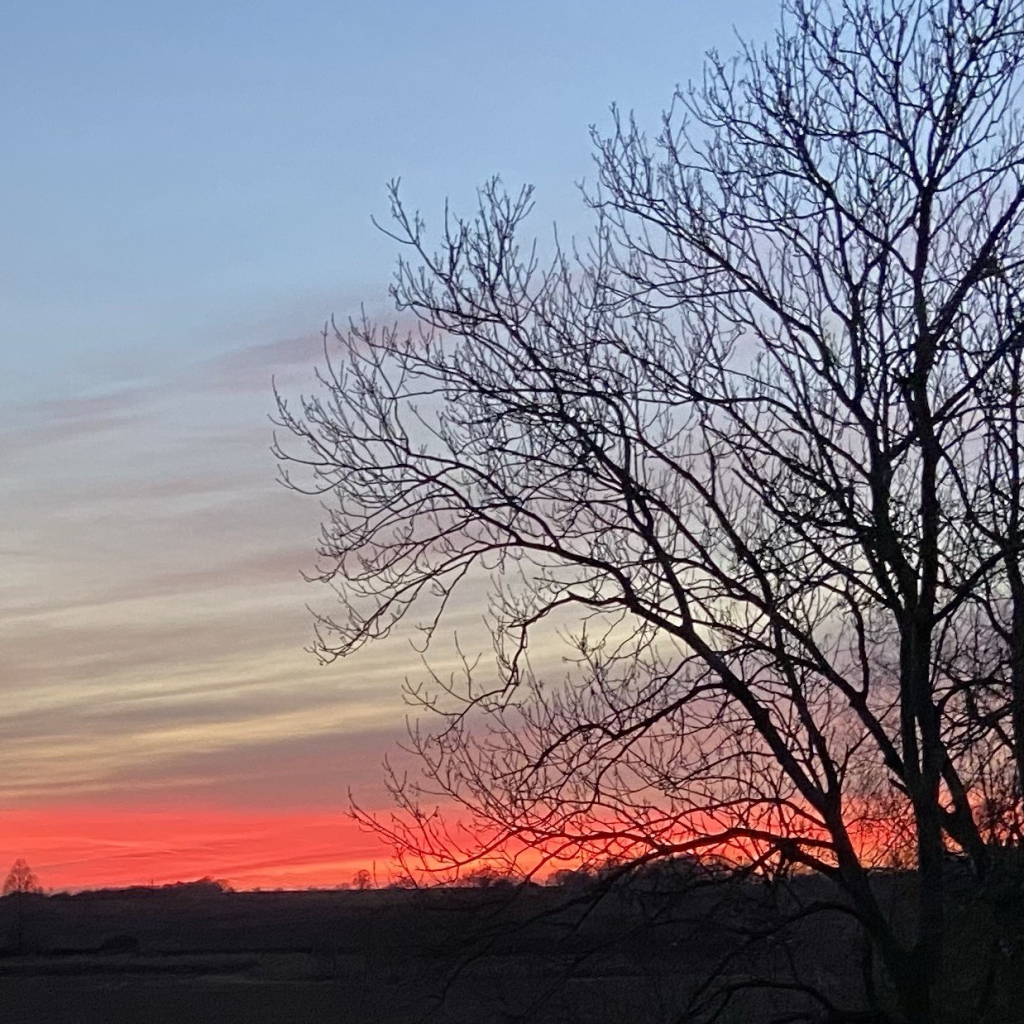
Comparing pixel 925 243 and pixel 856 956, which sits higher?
pixel 925 243

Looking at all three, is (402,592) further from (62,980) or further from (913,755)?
(62,980)

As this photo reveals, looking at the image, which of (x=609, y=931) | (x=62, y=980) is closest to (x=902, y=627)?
(x=609, y=931)

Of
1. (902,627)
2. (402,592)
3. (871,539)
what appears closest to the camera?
(871,539)

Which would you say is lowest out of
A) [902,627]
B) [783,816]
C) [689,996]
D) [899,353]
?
[689,996]

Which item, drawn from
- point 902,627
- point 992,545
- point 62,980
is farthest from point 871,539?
point 62,980

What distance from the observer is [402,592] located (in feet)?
37.5

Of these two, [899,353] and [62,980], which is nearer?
[899,353]

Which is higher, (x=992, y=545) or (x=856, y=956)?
(x=992, y=545)

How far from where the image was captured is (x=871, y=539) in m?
9.18

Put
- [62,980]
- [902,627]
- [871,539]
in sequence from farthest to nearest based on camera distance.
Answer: [62,980] < [902,627] < [871,539]

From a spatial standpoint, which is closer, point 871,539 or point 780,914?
point 871,539

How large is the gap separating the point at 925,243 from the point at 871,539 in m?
2.96

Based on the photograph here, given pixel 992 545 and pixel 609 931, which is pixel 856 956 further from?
pixel 992 545

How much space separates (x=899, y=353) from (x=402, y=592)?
4.02m
